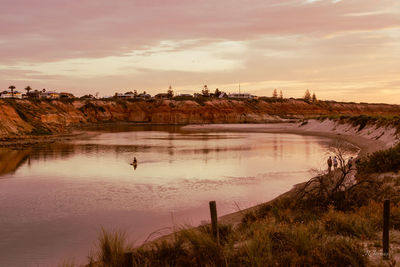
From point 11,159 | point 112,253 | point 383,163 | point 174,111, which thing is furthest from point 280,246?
point 174,111

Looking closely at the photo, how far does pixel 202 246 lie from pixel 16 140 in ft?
155

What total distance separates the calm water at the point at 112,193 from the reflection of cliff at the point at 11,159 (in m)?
0.09

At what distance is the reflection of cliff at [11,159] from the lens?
87.0ft

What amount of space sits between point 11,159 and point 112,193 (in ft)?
60.2

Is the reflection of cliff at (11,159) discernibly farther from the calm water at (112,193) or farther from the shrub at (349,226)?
the shrub at (349,226)

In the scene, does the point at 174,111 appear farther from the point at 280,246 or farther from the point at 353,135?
the point at 280,246

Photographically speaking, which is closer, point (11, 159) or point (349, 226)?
point (349, 226)

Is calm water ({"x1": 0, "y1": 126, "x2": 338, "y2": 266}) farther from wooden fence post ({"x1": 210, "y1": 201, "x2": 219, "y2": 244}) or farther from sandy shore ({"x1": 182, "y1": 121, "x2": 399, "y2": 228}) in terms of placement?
wooden fence post ({"x1": 210, "y1": 201, "x2": 219, "y2": 244})

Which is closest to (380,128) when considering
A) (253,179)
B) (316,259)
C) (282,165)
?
(282,165)

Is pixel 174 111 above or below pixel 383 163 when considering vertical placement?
above

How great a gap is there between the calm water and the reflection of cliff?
89mm

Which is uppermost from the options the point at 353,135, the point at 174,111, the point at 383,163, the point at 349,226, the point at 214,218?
the point at 174,111

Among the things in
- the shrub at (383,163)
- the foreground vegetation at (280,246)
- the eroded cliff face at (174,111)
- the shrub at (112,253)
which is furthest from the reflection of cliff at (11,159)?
the eroded cliff face at (174,111)

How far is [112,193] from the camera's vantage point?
1792cm
